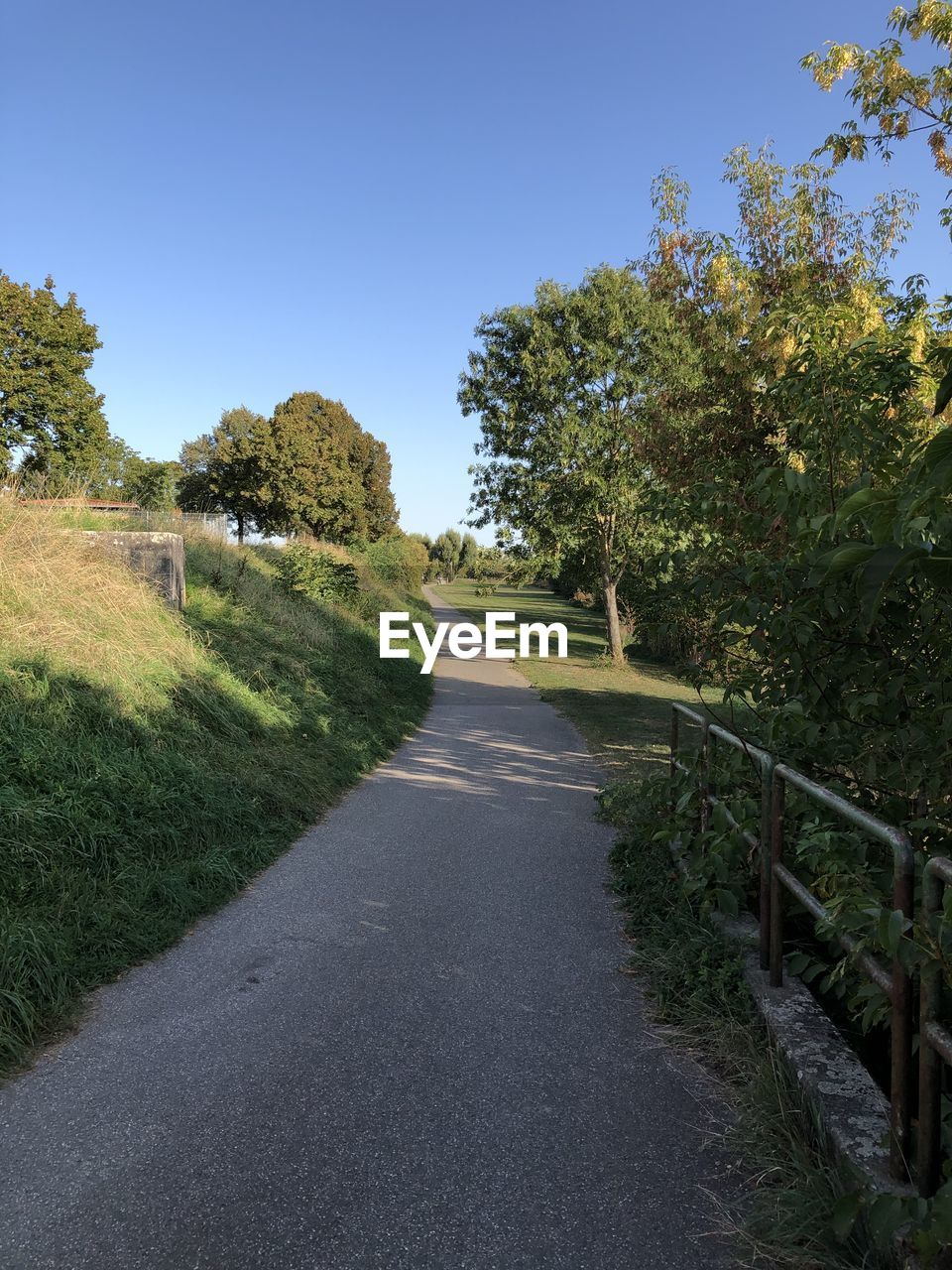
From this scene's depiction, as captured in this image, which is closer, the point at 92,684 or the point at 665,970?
the point at 665,970

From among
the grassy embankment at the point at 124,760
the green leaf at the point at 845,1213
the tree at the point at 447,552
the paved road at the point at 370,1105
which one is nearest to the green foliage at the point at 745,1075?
the green leaf at the point at 845,1213

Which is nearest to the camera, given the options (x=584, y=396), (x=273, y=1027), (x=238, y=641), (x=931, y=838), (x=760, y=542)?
(x=931, y=838)

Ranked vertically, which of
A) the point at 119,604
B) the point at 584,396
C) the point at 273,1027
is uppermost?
the point at 584,396

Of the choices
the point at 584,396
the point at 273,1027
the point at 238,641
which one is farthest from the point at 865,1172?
the point at 584,396

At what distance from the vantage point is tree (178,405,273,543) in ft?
129

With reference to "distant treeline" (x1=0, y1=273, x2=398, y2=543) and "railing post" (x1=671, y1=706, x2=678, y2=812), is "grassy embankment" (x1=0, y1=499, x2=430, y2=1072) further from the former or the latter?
"distant treeline" (x1=0, y1=273, x2=398, y2=543)

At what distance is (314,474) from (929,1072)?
39.5 meters

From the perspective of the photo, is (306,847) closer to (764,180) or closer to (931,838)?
(931,838)

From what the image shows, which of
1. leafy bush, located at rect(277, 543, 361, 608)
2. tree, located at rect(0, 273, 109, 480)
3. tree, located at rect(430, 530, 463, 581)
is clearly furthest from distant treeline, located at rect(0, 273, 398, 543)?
tree, located at rect(430, 530, 463, 581)

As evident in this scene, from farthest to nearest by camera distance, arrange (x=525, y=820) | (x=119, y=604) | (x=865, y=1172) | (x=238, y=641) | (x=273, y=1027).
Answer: (x=238, y=641), (x=119, y=604), (x=525, y=820), (x=273, y=1027), (x=865, y=1172)

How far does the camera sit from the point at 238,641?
9.63 metres

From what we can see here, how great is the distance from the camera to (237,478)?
41719 mm

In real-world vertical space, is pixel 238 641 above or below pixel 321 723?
above

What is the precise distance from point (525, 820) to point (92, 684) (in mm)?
3694
